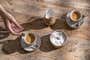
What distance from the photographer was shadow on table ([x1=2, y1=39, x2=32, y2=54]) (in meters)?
2.22

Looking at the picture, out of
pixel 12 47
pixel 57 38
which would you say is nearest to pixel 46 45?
pixel 57 38

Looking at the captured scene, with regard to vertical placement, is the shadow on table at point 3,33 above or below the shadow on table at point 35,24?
below

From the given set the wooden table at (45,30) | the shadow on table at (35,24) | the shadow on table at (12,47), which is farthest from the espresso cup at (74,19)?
the shadow on table at (12,47)

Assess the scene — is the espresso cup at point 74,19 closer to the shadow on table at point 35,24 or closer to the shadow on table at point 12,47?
the shadow on table at point 35,24

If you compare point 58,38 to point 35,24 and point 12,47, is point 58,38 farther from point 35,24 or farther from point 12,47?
point 12,47

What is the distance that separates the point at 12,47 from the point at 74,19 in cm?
44

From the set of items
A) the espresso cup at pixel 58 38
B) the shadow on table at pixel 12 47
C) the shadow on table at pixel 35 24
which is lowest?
the shadow on table at pixel 12 47

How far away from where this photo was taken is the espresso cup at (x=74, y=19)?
87.2 inches

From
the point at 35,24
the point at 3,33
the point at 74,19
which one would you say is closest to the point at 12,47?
the point at 3,33

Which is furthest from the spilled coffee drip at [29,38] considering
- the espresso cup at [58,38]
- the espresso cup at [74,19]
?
the espresso cup at [74,19]

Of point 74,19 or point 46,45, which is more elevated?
point 74,19

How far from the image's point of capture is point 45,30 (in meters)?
2.26

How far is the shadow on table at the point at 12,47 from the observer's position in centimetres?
222

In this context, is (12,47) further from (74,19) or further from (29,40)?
(74,19)
